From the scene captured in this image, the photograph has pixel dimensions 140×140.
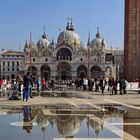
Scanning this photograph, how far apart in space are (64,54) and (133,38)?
257 feet

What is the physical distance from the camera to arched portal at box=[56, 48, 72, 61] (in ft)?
504

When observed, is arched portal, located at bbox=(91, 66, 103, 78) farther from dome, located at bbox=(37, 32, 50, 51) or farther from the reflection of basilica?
the reflection of basilica

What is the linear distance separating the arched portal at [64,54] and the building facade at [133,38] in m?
75.2

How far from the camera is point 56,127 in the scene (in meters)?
11.5

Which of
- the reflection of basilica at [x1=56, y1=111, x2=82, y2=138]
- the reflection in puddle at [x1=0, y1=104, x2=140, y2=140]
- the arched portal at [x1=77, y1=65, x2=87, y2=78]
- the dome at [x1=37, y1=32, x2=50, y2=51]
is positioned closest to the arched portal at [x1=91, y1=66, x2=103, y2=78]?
the arched portal at [x1=77, y1=65, x2=87, y2=78]

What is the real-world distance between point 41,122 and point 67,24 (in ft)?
519

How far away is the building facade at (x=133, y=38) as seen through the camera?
77.4 m

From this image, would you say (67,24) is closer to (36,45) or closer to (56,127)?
(36,45)

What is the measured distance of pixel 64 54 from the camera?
155m

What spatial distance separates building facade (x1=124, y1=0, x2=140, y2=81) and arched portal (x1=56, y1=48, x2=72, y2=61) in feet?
247

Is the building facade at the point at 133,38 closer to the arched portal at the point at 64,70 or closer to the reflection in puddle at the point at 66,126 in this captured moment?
the reflection in puddle at the point at 66,126

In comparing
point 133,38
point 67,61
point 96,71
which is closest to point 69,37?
point 67,61

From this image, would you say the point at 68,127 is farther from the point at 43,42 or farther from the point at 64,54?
the point at 43,42

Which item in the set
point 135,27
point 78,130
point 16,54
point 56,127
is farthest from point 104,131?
point 16,54
